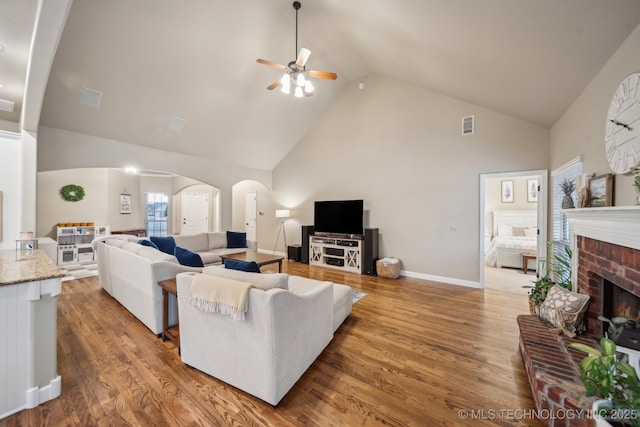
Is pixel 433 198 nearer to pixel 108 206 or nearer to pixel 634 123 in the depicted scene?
pixel 634 123

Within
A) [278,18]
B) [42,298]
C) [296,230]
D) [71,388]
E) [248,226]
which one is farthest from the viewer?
[248,226]

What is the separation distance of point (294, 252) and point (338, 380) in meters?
4.78

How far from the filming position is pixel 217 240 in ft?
18.7

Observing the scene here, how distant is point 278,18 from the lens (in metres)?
3.96

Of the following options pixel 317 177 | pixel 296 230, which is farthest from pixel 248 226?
pixel 317 177

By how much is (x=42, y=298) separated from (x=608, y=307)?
4383mm

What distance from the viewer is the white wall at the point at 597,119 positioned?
1799 mm

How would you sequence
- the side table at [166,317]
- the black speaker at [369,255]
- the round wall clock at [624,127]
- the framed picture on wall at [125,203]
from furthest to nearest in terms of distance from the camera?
the framed picture on wall at [125,203] → the black speaker at [369,255] → the side table at [166,317] → the round wall clock at [624,127]

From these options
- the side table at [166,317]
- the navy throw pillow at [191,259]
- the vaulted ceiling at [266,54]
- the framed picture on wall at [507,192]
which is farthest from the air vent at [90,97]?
the framed picture on wall at [507,192]

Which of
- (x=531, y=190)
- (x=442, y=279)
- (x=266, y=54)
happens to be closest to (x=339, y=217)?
(x=442, y=279)

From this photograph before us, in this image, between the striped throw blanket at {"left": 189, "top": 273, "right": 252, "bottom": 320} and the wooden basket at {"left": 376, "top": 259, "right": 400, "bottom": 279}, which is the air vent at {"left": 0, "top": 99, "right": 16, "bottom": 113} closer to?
the striped throw blanket at {"left": 189, "top": 273, "right": 252, "bottom": 320}

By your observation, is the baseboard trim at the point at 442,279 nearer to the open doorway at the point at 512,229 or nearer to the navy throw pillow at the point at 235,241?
the open doorway at the point at 512,229

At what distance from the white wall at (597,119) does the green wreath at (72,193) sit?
9934 mm

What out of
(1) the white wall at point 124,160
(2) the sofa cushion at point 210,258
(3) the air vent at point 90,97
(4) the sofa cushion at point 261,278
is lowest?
(2) the sofa cushion at point 210,258
